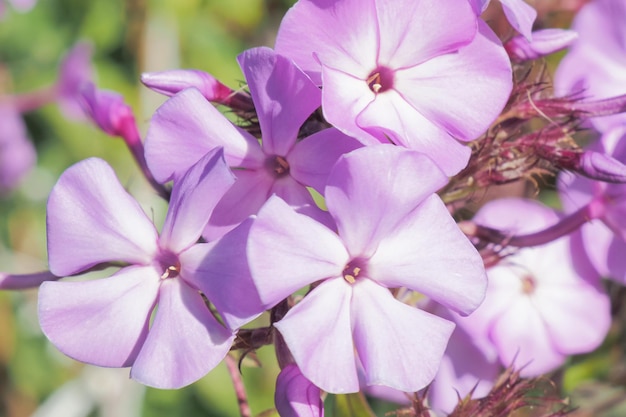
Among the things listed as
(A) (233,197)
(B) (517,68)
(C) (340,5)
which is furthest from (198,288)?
(B) (517,68)

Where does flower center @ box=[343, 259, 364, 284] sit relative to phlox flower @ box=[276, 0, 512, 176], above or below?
below

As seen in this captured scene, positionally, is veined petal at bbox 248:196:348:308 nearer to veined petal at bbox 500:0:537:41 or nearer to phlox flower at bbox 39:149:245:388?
phlox flower at bbox 39:149:245:388

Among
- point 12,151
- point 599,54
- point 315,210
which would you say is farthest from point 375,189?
point 12,151

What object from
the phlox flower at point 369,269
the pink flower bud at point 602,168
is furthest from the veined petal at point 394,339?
the pink flower bud at point 602,168

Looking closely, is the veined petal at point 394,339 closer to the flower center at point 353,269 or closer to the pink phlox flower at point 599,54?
the flower center at point 353,269

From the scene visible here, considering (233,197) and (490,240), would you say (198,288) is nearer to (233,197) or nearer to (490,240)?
(233,197)

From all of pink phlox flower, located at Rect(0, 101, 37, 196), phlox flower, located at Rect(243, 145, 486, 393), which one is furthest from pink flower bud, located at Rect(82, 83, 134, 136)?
pink phlox flower, located at Rect(0, 101, 37, 196)
